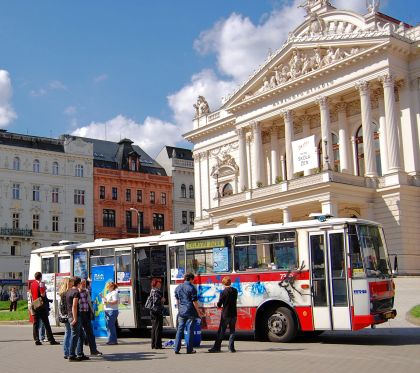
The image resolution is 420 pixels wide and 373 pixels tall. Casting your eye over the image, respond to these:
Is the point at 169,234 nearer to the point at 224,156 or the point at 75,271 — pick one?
the point at 75,271

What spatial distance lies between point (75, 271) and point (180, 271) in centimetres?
491

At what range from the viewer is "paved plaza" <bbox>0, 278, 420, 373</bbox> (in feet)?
38.4

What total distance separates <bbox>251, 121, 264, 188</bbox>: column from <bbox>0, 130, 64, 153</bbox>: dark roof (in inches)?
1162

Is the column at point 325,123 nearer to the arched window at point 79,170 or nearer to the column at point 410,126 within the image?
the column at point 410,126

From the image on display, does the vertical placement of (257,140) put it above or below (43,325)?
above

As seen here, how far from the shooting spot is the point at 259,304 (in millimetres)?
16469

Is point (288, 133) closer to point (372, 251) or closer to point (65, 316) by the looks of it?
point (372, 251)

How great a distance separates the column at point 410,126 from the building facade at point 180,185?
136 ft

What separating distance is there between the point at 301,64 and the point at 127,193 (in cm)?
3577

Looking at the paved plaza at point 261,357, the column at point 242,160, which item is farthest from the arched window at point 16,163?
the paved plaza at point 261,357

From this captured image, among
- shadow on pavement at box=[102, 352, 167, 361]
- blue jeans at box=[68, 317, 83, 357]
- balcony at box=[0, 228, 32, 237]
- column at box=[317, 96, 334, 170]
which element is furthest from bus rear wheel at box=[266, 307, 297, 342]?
balcony at box=[0, 228, 32, 237]

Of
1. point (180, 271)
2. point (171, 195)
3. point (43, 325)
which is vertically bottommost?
point (43, 325)

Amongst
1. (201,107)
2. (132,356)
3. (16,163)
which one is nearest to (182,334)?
(132,356)

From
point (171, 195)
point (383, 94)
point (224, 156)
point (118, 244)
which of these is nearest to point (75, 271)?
point (118, 244)
